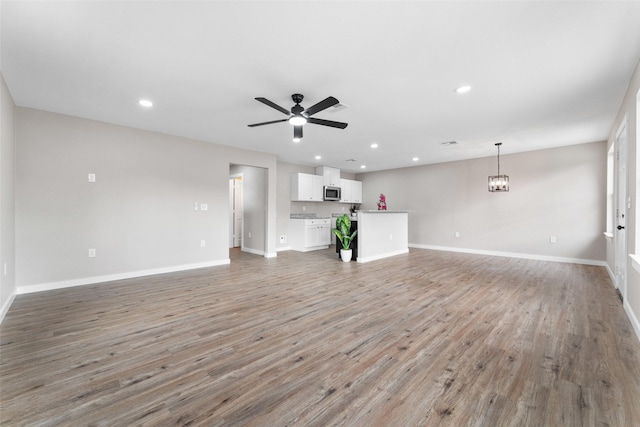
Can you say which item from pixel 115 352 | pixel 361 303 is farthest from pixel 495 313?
pixel 115 352

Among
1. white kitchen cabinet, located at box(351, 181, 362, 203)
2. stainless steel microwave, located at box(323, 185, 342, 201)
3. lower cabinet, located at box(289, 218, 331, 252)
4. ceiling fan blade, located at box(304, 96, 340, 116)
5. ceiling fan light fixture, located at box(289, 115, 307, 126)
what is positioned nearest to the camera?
ceiling fan blade, located at box(304, 96, 340, 116)

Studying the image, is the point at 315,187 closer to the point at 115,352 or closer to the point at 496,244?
the point at 496,244

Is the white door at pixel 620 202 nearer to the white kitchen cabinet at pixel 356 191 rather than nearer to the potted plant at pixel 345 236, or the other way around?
the potted plant at pixel 345 236

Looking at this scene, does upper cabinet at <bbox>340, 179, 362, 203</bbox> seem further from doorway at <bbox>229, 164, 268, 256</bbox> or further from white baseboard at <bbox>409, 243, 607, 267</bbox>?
doorway at <bbox>229, 164, 268, 256</bbox>

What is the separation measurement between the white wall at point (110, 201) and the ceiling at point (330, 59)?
442 millimetres

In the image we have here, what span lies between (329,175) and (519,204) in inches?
189

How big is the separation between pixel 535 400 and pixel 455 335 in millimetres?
836

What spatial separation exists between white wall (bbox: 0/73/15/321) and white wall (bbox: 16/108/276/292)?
9.4 inches

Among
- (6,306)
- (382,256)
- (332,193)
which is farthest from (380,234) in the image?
(6,306)

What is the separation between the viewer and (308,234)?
7.37m

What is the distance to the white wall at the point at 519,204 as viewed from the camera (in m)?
Result: 5.41

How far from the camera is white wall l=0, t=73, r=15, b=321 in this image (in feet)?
9.25

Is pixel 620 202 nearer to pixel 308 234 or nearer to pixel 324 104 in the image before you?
pixel 324 104

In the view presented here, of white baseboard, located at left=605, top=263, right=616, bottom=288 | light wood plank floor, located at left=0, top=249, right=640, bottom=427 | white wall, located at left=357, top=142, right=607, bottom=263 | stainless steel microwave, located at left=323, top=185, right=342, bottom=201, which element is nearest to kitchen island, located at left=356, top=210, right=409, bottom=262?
white wall, located at left=357, top=142, right=607, bottom=263
